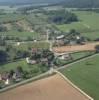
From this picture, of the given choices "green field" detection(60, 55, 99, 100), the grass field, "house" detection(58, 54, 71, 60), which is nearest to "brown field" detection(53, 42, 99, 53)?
"house" detection(58, 54, 71, 60)

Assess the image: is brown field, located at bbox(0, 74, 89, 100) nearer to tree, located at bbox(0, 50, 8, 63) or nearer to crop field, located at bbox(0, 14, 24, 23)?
tree, located at bbox(0, 50, 8, 63)

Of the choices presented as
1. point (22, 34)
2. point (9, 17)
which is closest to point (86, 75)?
point (22, 34)

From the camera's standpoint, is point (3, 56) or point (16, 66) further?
point (3, 56)

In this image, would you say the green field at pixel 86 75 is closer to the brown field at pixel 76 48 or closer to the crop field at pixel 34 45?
the brown field at pixel 76 48

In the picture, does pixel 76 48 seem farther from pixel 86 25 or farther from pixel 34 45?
pixel 86 25

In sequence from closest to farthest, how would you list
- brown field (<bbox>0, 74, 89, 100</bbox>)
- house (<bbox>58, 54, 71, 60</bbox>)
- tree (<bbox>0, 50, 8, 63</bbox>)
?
1. brown field (<bbox>0, 74, 89, 100</bbox>)
2. house (<bbox>58, 54, 71, 60</bbox>)
3. tree (<bbox>0, 50, 8, 63</bbox>)

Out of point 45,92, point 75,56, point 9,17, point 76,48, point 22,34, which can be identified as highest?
point 9,17
